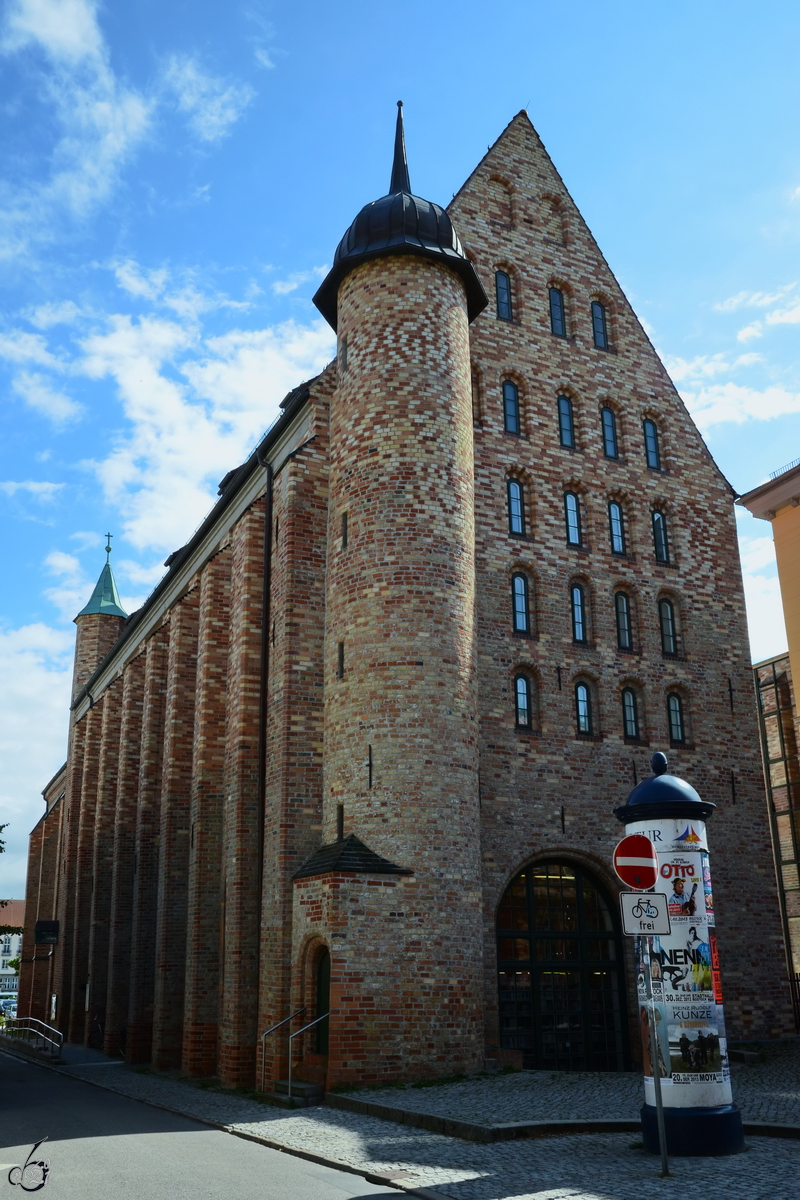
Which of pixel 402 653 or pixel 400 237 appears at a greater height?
pixel 400 237

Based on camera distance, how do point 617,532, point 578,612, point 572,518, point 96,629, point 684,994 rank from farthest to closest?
point 96,629 < point 617,532 < point 572,518 < point 578,612 < point 684,994

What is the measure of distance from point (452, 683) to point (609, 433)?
31.7ft

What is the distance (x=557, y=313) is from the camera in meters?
25.8

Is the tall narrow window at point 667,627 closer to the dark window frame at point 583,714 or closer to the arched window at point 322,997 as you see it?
the dark window frame at point 583,714

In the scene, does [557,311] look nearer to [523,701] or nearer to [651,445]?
[651,445]

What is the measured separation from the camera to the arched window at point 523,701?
851 inches

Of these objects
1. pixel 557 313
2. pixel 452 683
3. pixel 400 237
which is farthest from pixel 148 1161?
pixel 557 313

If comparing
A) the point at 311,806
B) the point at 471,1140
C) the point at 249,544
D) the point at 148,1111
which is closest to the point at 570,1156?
the point at 471,1140

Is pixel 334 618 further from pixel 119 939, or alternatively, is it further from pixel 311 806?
pixel 119 939

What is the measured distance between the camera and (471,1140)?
11516mm

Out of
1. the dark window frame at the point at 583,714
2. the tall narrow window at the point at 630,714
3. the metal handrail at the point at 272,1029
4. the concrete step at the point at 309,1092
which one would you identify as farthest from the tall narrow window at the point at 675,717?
the concrete step at the point at 309,1092

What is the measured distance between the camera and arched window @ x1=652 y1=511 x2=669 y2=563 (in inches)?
993

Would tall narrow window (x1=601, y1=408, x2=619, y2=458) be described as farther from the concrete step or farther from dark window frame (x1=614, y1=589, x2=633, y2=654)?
the concrete step

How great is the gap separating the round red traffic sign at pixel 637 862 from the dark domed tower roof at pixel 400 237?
14.1 m
